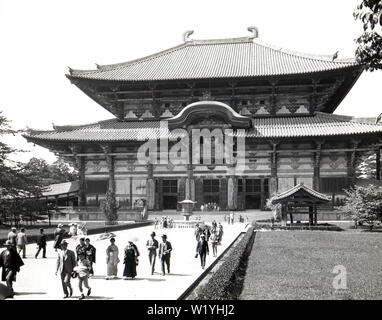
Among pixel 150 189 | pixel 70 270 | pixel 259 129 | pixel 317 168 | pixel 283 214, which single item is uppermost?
pixel 259 129

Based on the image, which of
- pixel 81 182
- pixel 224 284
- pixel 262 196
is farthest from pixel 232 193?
pixel 224 284

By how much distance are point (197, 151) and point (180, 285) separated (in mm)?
30318

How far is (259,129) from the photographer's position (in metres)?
41.5

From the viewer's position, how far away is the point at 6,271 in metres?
12.3

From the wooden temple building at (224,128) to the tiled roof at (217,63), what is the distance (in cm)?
19

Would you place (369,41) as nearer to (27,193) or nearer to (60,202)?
(27,193)

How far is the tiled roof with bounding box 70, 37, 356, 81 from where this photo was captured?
4404 centimetres

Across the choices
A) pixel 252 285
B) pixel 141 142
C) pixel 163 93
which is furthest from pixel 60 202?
pixel 252 285

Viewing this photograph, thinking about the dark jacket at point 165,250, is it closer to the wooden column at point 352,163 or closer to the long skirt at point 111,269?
the long skirt at point 111,269

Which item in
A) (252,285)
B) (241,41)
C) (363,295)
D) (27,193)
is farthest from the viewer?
(241,41)

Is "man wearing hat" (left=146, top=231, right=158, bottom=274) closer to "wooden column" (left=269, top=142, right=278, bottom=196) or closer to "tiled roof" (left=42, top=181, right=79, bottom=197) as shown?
"wooden column" (left=269, top=142, right=278, bottom=196)

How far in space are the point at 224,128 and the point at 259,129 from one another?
123 inches

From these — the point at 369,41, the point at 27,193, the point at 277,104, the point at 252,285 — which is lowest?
the point at 252,285

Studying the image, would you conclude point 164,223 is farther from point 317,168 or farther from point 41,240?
point 41,240
